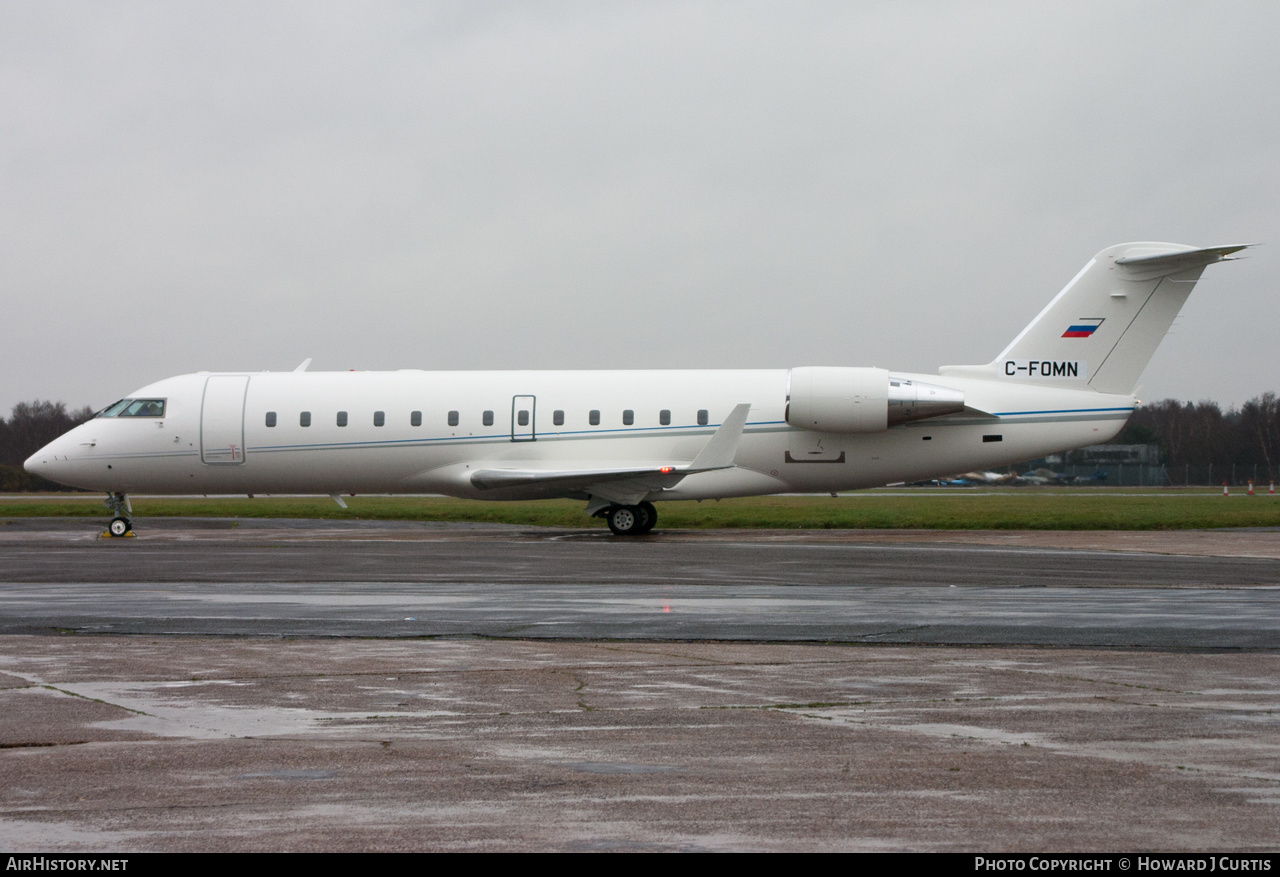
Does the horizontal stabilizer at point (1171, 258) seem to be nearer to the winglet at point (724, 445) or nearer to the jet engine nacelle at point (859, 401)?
the jet engine nacelle at point (859, 401)

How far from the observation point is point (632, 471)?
25141 millimetres

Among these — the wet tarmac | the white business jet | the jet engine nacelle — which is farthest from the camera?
the white business jet

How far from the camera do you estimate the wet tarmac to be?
4.64 metres

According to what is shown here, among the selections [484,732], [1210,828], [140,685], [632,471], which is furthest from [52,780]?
[632,471]

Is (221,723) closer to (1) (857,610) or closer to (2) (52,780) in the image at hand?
(2) (52,780)

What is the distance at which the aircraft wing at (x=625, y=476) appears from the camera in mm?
25047

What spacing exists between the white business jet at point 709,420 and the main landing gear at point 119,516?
0.08m

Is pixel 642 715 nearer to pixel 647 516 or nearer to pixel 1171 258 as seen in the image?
pixel 647 516

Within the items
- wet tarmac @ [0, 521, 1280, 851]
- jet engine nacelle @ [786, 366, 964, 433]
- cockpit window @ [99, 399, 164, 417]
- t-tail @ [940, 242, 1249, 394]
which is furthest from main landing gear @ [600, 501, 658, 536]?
wet tarmac @ [0, 521, 1280, 851]

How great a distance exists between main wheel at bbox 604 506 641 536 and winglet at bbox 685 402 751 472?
180 cm

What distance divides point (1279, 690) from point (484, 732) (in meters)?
4.82

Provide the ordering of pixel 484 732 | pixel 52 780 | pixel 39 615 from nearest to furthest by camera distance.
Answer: pixel 52 780, pixel 484 732, pixel 39 615

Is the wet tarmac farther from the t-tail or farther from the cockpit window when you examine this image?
the cockpit window

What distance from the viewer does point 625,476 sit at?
2541cm
